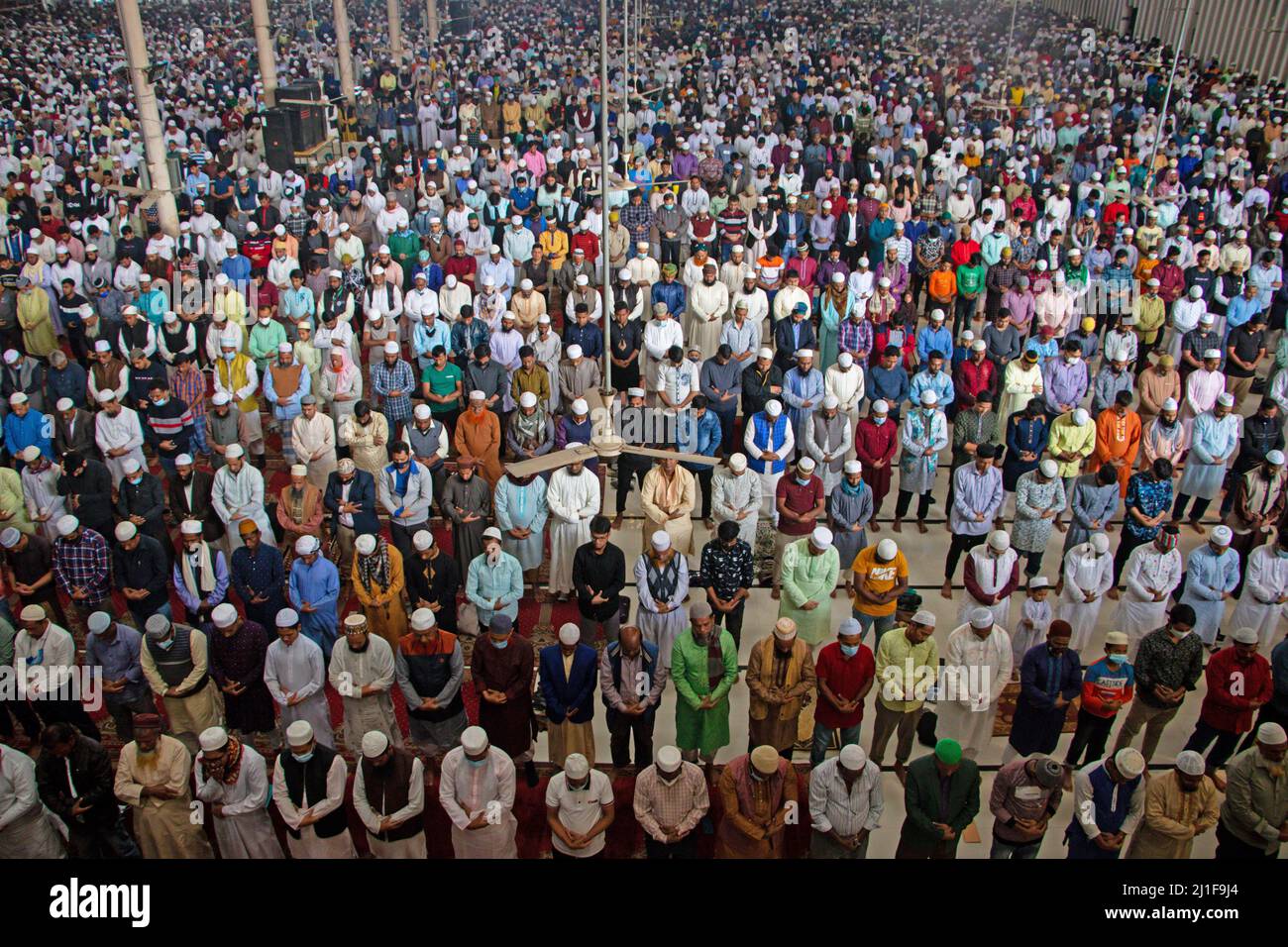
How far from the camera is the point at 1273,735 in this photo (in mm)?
5402

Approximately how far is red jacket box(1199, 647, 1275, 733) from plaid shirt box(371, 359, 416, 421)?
6864 mm

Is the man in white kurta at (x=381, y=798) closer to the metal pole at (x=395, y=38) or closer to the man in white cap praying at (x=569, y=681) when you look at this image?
the man in white cap praying at (x=569, y=681)

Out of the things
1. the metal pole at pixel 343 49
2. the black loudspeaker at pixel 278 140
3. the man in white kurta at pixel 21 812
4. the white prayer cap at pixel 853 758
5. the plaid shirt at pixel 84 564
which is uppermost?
the metal pole at pixel 343 49

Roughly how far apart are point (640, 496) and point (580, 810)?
142 inches

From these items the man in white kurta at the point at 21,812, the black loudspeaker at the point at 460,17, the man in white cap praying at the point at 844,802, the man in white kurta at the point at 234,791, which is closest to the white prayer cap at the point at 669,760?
the man in white cap praying at the point at 844,802

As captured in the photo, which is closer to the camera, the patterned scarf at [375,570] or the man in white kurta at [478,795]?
the man in white kurta at [478,795]

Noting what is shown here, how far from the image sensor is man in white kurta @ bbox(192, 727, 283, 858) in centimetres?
551

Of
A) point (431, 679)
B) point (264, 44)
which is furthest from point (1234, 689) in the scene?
point (264, 44)

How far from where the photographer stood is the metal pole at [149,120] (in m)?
13.4

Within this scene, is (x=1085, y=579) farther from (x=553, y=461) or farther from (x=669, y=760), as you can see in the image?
(x=553, y=461)

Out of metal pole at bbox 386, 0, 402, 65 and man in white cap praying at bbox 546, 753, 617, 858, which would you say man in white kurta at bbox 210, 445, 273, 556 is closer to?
man in white cap praying at bbox 546, 753, 617, 858

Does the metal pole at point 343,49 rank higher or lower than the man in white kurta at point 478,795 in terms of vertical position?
higher

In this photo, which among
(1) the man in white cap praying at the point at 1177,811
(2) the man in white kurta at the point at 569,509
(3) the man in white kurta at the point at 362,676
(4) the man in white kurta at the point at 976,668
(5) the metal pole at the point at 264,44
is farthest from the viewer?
(5) the metal pole at the point at 264,44

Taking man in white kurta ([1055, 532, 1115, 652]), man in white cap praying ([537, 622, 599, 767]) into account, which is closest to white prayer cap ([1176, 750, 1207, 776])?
man in white kurta ([1055, 532, 1115, 652])
